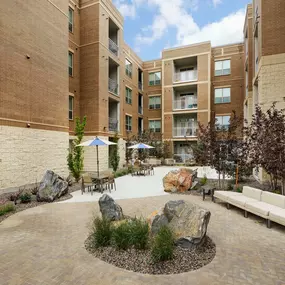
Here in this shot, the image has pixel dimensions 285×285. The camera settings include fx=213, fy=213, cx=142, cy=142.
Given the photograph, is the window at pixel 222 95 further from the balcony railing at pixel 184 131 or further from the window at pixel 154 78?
the window at pixel 154 78

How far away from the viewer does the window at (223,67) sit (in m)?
25.8

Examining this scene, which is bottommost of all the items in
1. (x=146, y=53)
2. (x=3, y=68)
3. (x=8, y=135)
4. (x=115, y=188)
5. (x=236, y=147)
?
(x=115, y=188)

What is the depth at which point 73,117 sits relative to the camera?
17750 mm

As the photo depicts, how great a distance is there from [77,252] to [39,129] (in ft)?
33.0

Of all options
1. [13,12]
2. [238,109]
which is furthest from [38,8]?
[238,109]

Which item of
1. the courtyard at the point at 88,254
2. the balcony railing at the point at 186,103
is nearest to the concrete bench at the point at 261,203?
the courtyard at the point at 88,254

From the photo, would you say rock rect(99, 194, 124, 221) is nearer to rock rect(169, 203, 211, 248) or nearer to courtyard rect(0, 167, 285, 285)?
courtyard rect(0, 167, 285, 285)

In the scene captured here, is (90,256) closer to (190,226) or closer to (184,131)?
(190,226)

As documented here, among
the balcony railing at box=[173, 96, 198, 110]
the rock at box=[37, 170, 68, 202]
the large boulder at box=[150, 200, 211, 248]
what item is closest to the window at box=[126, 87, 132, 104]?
the balcony railing at box=[173, 96, 198, 110]

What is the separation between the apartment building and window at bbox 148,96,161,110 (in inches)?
5.5

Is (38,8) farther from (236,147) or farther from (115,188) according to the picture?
(236,147)

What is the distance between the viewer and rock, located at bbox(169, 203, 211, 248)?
4.54 m

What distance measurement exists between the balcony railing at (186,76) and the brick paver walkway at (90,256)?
71.6 feet

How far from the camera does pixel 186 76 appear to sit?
26.4m
